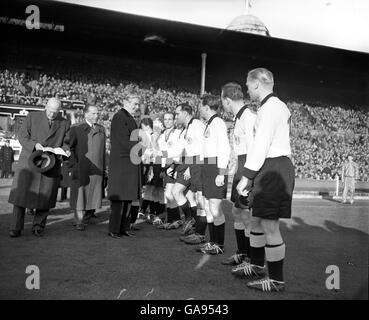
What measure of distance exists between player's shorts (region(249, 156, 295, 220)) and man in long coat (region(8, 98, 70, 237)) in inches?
124

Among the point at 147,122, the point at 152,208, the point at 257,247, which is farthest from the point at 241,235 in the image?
the point at 147,122

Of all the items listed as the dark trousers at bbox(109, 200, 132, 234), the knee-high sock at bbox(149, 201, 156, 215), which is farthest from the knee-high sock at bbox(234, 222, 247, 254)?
the knee-high sock at bbox(149, 201, 156, 215)

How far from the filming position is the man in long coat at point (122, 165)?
563 centimetres

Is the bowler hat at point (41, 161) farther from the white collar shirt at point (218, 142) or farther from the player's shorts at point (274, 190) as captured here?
the player's shorts at point (274, 190)

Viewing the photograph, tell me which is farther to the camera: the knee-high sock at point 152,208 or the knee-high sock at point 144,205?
the knee-high sock at point 144,205

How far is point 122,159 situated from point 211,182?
1.39m

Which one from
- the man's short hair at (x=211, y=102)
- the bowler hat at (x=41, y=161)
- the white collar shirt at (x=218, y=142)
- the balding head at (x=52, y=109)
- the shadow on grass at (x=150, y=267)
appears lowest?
the shadow on grass at (x=150, y=267)

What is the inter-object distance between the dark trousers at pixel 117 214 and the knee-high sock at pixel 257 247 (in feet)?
7.51

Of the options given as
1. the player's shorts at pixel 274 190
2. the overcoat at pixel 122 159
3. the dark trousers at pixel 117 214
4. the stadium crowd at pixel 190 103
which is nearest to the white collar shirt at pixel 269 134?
the player's shorts at pixel 274 190

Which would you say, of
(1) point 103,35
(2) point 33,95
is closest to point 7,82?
(2) point 33,95

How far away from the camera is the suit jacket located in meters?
5.46

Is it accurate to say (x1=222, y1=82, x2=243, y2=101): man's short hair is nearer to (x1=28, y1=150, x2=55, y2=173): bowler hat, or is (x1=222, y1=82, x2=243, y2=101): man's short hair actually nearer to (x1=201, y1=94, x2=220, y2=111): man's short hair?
(x1=201, y1=94, x2=220, y2=111): man's short hair

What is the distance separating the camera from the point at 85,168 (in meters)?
6.29

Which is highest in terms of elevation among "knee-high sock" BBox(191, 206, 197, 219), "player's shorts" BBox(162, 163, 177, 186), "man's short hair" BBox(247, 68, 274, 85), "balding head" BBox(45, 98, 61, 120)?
"man's short hair" BBox(247, 68, 274, 85)
